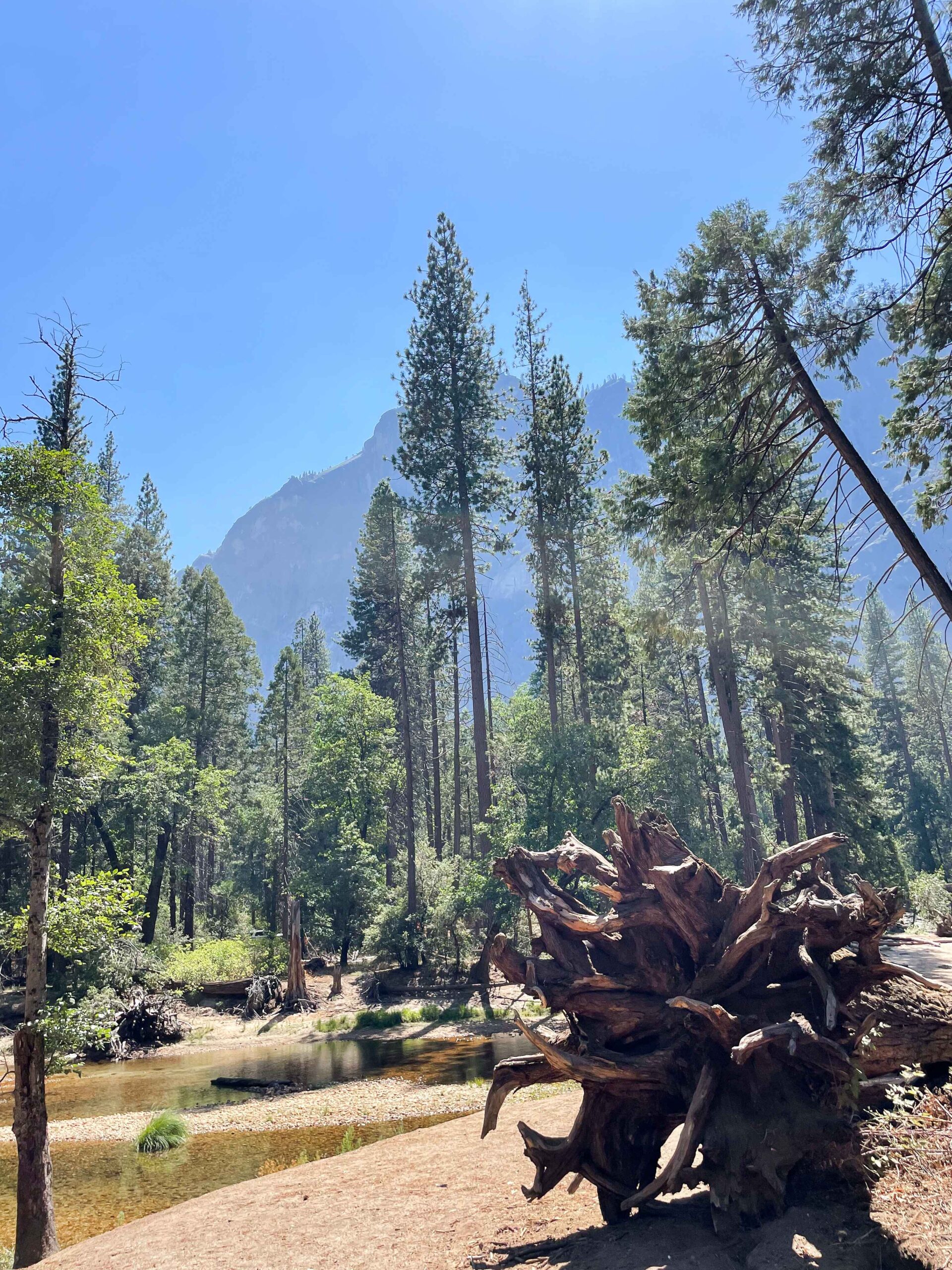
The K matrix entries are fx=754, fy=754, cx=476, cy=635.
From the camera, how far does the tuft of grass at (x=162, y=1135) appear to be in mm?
11586

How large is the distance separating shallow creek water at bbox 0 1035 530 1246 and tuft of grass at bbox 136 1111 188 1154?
17 cm

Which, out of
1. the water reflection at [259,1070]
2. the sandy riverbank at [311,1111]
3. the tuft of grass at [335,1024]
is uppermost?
the sandy riverbank at [311,1111]

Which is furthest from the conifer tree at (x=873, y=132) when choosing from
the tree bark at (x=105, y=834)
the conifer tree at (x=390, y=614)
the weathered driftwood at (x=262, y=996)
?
the tree bark at (x=105, y=834)

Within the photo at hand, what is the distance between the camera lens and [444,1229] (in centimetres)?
616

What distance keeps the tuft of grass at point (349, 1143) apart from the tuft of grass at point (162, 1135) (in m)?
2.63

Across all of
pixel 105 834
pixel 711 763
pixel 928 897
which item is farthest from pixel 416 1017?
pixel 928 897

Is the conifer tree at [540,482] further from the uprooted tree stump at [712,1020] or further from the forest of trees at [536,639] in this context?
the uprooted tree stump at [712,1020]

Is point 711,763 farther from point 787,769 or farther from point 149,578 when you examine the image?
point 149,578

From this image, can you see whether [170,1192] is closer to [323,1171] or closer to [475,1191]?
[323,1171]

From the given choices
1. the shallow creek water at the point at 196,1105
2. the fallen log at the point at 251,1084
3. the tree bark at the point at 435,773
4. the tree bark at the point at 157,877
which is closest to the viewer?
the shallow creek water at the point at 196,1105

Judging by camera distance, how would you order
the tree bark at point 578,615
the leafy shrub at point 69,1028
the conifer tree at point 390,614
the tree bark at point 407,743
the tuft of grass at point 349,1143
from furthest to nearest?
the conifer tree at point 390,614
the tree bark at point 407,743
the tree bark at point 578,615
the tuft of grass at point 349,1143
the leafy shrub at point 69,1028

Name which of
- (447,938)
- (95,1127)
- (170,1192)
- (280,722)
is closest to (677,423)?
(170,1192)

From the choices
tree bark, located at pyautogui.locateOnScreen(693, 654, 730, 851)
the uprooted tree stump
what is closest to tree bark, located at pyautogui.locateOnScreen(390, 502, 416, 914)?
tree bark, located at pyautogui.locateOnScreen(693, 654, 730, 851)

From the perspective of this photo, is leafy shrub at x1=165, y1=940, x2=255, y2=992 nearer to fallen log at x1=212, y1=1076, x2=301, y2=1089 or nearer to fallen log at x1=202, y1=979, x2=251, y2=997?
fallen log at x1=202, y1=979, x2=251, y2=997
